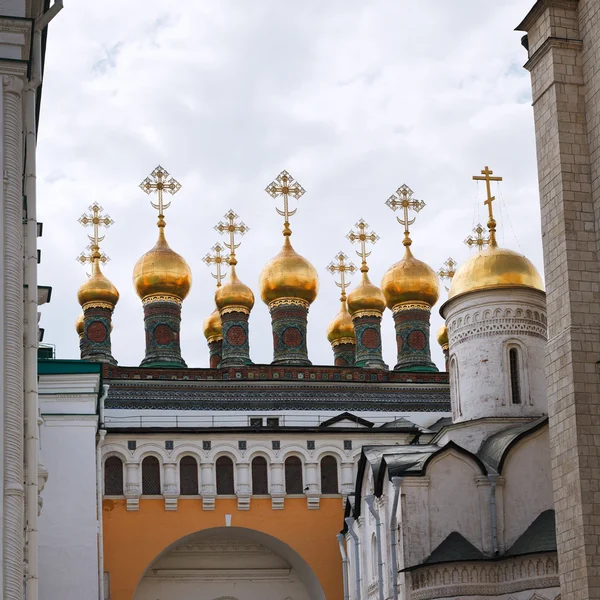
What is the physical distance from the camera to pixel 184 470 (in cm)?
2892

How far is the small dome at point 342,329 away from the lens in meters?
40.2

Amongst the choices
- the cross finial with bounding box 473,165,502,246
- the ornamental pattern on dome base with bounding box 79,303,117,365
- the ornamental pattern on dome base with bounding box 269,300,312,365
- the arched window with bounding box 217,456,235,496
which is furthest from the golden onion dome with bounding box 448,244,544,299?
the ornamental pattern on dome base with bounding box 79,303,117,365

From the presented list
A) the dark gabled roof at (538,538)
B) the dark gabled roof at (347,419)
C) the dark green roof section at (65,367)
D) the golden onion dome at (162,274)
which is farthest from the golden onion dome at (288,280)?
the dark gabled roof at (538,538)

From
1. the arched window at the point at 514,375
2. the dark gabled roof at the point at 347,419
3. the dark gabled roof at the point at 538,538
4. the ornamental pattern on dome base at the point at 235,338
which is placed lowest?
the dark gabled roof at the point at 538,538

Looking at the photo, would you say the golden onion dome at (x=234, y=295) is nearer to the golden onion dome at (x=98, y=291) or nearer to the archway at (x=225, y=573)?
the golden onion dome at (x=98, y=291)

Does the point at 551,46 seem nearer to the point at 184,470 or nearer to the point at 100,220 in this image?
the point at 184,470

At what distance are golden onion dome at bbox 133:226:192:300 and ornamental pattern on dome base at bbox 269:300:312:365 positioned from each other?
232 centimetres

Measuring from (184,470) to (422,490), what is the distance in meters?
6.85

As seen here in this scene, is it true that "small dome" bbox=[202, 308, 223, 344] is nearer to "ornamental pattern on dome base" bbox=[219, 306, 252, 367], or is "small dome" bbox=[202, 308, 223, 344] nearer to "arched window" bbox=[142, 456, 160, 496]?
"ornamental pattern on dome base" bbox=[219, 306, 252, 367]

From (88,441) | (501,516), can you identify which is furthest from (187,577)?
(501,516)

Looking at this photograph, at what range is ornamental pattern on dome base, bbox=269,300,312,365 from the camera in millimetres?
35938

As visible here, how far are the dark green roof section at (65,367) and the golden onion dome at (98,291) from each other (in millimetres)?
12219

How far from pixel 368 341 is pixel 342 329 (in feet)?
6.37

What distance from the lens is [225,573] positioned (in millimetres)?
30172
